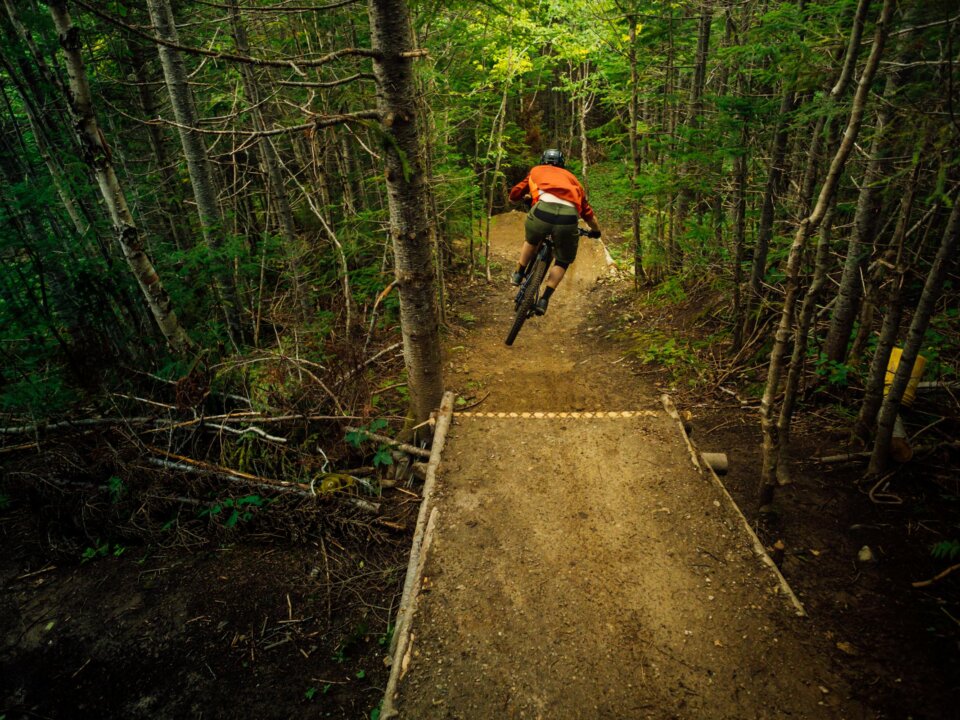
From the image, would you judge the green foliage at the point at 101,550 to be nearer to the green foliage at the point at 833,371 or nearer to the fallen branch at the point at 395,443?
the fallen branch at the point at 395,443

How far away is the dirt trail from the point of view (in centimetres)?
285

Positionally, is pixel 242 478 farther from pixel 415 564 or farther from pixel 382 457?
pixel 415 564

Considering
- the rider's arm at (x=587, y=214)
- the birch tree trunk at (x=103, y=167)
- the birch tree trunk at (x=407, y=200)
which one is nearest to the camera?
the birch tree trunk at (x=407, y=200)

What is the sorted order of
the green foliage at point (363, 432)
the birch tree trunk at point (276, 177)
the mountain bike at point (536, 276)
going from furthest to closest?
the mountain bike at point (536, 276) < the birch tree trunk at point (276, 177) < the green foliage at point (363, 432)

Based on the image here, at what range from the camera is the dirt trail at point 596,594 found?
9.35 ft

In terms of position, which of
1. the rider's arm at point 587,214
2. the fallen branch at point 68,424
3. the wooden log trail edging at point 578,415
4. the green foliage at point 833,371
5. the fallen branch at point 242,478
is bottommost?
the fallen branch at point 242,478

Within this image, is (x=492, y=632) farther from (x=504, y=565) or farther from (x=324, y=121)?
(x=324, y=121)

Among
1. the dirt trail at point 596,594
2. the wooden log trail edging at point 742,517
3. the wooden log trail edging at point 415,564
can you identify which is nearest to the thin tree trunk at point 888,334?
the wooden log trail edging at point 742,517

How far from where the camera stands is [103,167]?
4891 millimetres

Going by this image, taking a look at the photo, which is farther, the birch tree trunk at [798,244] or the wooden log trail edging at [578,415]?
the wooden log trail edging at [578,415]

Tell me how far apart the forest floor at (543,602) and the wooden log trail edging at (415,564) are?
10 centimetres

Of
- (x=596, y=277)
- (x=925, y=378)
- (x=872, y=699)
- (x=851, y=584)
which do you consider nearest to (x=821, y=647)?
(x=872, y=699)

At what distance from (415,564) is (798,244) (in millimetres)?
3906

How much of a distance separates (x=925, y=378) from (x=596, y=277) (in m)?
7.46
